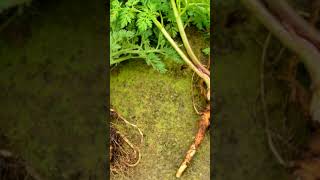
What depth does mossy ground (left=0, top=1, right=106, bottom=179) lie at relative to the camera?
136 cm

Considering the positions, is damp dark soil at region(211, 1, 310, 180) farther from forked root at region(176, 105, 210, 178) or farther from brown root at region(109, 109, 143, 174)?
brown root at region(109, 109, 143, 174)

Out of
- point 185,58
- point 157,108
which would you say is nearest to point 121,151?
point 157,108

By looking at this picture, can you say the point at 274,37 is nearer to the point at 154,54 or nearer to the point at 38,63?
the point at 154,54

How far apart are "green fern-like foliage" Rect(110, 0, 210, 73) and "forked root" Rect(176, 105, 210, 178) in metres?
0.16

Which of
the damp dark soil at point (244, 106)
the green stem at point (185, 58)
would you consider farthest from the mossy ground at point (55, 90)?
the damp dark soil at point (244, 106)

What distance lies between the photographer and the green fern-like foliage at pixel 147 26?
4.50 ft

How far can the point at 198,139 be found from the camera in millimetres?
1398

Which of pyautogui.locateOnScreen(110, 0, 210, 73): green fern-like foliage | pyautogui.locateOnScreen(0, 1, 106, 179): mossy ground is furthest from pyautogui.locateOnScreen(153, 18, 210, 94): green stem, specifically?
pyautogui.locateOnScreen(0, 1, 106, 179): mossy ground

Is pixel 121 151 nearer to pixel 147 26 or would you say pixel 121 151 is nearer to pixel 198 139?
pixel 198 139

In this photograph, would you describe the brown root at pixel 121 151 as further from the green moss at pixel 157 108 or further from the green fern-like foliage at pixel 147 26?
the green fern-like foliage at pixel 147 26

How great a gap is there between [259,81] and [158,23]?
0.96 feet

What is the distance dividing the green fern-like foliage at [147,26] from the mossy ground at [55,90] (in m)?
0.06

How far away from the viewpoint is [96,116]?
55.0 inches

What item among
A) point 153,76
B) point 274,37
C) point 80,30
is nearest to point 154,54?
point 153,76
